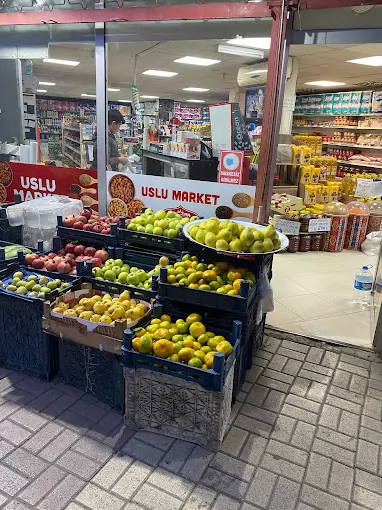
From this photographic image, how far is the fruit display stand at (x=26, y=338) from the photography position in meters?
2.90

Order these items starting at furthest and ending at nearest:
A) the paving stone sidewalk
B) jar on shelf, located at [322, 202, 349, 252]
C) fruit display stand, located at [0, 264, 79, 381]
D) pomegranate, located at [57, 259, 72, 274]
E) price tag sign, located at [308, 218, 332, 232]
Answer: jar on shelf, located at [322, 202, 349, 252] < price tag sign, located at [308, 218, 332, 232] < pomegranate, located at [57, 259, 72, 274] < fruit display stand, located at [0, 264, 79, 381] < the paving stone sidewalk

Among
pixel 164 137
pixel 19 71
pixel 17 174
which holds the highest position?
pixel 19 71

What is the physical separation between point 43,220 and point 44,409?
226 centimetres

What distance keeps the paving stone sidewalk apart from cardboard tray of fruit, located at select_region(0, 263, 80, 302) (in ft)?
2.17

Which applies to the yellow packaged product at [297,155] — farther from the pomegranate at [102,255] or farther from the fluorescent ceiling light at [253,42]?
the pomegranate at [102,255]

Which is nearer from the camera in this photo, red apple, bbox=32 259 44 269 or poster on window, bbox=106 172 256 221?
red apple, bbox=32 259 44 269

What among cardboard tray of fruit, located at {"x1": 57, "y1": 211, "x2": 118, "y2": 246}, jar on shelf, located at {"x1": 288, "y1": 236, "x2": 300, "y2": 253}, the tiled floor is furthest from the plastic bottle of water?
cardboard tray of fruit, located at {"x1": 57, "y1": 211, "x2": 118, "y2": 246}

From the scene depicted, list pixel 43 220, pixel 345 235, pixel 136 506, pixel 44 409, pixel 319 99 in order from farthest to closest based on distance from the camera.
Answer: pixel 319 99, pixel 345 235, pixel 43 220, pixel 44 409, pixel 136 506

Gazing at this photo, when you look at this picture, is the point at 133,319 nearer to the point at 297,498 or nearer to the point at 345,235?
the point at 297,498

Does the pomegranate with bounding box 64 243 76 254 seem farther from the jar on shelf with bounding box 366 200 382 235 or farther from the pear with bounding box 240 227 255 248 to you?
the jar on shelf with bounding box 366 200 382 235

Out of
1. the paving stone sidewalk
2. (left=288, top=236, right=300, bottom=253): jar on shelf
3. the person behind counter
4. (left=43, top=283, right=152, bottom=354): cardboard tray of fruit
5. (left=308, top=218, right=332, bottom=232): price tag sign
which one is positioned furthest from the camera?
(left=288, top=236, right=300, bottom=253): jar on shelf

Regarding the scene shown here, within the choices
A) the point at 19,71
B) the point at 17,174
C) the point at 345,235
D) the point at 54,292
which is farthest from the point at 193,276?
the point at 345,235

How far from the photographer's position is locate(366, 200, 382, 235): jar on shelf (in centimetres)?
710

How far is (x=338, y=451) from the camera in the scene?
8.21 ft
